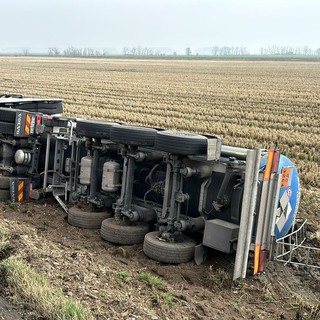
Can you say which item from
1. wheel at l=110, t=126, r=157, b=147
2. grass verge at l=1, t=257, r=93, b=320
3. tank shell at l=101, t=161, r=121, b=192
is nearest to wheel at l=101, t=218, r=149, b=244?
tank shell at l=101, t=161, r=121, b=192

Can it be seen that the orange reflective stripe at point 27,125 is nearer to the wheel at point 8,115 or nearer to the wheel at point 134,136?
the wheel at point 8,115

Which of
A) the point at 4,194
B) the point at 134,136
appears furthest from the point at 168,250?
the point at 4,194

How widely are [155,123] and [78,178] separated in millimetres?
9309

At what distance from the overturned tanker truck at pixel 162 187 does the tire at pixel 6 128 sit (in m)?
0.02

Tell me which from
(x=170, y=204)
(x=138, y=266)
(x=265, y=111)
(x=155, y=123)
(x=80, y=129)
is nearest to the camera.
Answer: (x=138, y=266)

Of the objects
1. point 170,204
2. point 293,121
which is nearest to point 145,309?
point 170,204

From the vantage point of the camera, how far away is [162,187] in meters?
6.03

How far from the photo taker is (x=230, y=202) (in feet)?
17.9

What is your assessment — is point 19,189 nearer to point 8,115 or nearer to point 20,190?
point 20,190

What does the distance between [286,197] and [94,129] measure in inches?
99.4

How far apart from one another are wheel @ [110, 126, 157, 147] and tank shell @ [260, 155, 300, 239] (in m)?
1.31

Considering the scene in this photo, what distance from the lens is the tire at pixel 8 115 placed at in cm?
743

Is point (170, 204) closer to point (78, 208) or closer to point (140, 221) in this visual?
point (140, 221)

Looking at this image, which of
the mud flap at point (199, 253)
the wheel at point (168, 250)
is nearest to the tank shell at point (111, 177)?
the wheel at point (168, 250)
